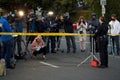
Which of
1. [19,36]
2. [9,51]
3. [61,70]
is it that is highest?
[19,36]

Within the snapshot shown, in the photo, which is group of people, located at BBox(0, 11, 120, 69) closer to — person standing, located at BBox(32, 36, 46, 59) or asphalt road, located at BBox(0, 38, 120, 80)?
person standing, located at BBox(32, 36, 46, 59)

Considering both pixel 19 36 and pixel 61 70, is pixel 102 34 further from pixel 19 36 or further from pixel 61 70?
pixel 19 36

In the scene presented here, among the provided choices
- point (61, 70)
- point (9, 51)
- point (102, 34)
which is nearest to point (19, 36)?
point (9, 51)

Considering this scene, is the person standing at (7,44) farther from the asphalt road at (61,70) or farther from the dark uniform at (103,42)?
the dark uniform at (103,42)

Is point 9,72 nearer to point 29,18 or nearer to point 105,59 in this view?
point 105,59

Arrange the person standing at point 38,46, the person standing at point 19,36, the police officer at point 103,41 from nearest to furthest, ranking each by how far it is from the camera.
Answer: the police officer at point 103,41 → the person standing at point 38,46 → the person standing at point 19,36

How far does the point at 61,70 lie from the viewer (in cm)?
1577

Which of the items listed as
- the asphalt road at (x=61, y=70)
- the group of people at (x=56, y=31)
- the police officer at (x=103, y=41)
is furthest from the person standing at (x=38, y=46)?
the police officer at (x=103, y=41)

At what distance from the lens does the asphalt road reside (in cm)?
1417

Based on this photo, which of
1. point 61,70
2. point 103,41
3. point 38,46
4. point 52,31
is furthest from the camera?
point 52,31

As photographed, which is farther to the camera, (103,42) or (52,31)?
(52,31)

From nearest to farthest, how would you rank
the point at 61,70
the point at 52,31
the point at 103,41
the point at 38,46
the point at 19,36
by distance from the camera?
the point at 61,70
the point at 103,41
the point at 38,46
the point at 19,36
the point at 52,31

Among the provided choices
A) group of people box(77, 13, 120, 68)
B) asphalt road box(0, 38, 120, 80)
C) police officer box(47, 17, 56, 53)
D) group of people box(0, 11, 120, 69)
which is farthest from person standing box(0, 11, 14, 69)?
police officer box(47, 17, 56, 53)

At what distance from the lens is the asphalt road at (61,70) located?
14.2 m
